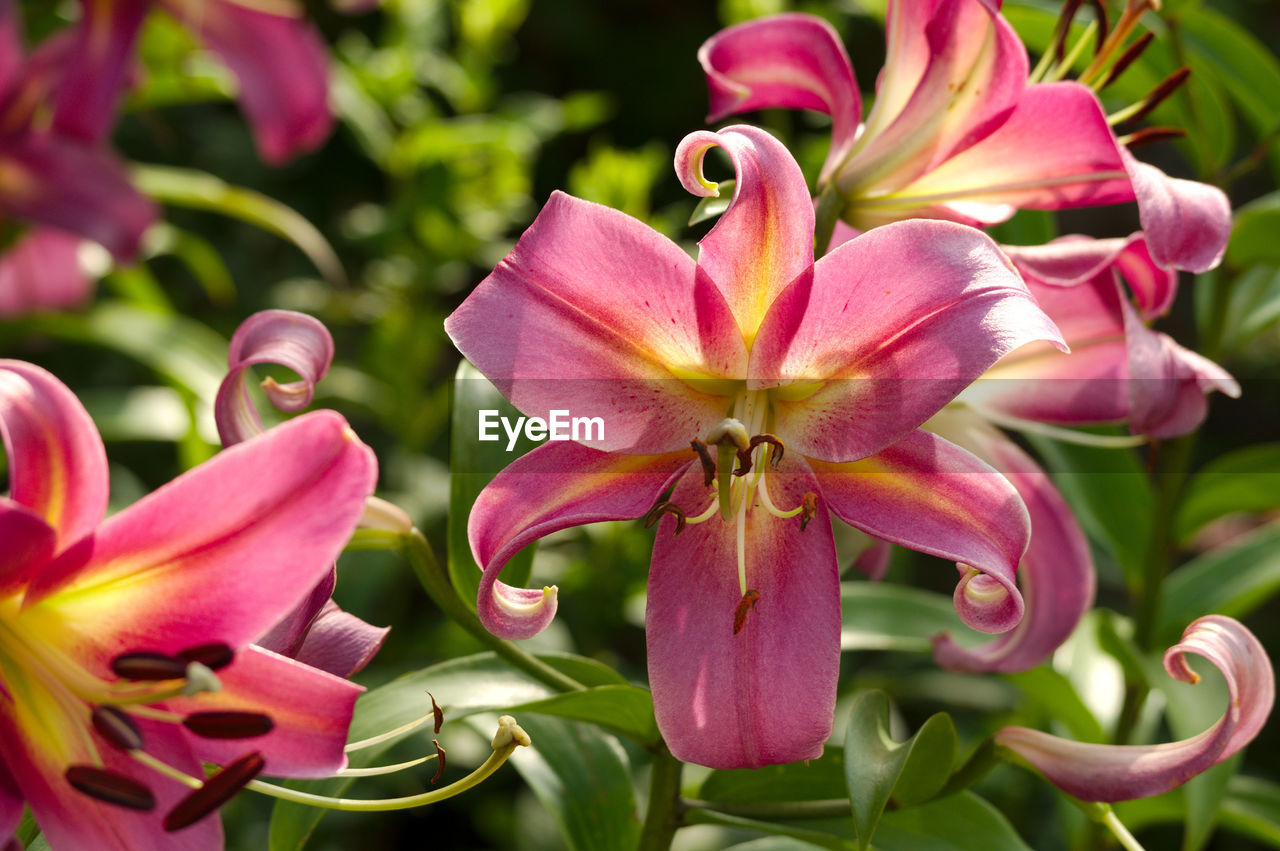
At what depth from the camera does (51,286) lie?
3.30 ft


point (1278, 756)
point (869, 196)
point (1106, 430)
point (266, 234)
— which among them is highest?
point (869, 196)

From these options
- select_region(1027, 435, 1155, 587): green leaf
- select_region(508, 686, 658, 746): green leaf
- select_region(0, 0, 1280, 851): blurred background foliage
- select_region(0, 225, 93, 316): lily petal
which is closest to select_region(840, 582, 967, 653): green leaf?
select_region(0, 0, 1280, 851): blurred background foliage

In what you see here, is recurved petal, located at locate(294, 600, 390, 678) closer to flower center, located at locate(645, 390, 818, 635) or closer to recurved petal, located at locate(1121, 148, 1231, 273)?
flower center, located at locate(645, 390, 818, 635)

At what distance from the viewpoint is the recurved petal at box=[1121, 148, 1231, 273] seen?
1.23ft

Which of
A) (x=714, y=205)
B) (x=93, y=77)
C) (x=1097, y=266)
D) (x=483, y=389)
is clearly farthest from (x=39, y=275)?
(x=1097, y=266)

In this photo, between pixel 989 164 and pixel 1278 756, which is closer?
pixel 989 164

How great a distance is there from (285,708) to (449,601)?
4.3 inches

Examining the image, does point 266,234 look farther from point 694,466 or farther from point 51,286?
point 694,466

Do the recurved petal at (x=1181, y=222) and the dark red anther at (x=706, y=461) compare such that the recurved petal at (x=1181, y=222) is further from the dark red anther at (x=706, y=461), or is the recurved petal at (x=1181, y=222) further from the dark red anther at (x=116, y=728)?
the dark red anther at (x=116, y=728)

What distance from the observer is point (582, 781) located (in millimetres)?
523

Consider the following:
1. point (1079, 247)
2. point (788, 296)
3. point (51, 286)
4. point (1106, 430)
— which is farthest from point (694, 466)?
point (51, 286)

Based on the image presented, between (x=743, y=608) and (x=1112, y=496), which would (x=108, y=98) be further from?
(x=1112, y=496)

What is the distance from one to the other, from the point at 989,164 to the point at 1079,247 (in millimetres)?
44

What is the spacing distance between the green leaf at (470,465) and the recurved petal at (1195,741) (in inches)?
8.7
